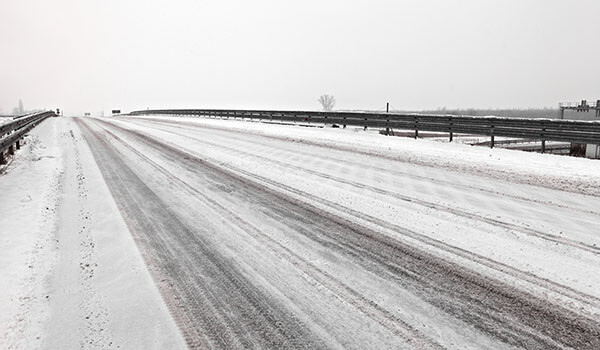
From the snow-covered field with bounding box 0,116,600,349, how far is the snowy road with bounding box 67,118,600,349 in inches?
0.7

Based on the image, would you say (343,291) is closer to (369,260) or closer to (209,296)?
(369,260)

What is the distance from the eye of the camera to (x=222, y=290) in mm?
3451

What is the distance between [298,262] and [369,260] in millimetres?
736

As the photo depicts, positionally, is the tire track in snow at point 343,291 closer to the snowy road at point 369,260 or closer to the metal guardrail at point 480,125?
the snowy road at point 369,260

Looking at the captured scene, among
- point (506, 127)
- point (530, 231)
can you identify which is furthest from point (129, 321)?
point (506, 127)

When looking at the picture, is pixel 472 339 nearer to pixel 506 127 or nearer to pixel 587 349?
pixel 587 349

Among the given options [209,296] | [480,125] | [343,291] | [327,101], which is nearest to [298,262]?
[343,291]

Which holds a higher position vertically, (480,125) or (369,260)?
(480,125)

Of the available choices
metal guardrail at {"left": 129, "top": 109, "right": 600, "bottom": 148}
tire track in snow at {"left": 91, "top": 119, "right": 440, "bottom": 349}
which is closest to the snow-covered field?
tire track in snow at {"left": 91, "top": 119, "right": 440, "bottom": 349}

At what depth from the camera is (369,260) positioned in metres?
4.04

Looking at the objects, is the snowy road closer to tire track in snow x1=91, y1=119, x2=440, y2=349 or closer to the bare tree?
tire track in snow x1=91, y1=119, x2=440, y2=349

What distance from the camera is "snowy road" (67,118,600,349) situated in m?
2.87

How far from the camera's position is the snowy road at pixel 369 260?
9.42 ft

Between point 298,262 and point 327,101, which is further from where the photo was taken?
point 327,101
